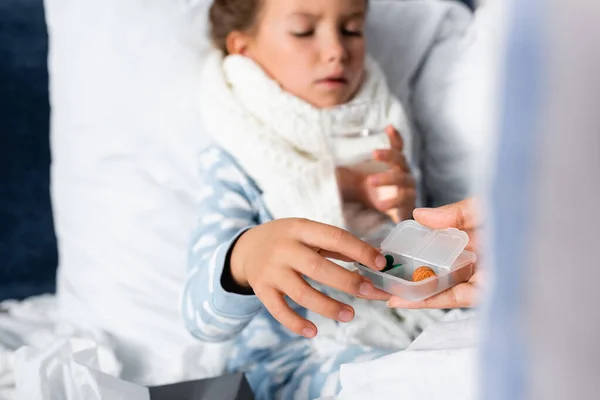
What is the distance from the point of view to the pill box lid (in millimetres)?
533

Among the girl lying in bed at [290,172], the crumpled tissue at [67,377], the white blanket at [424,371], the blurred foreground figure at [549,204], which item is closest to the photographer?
the blurred foreground figure at [549,204]

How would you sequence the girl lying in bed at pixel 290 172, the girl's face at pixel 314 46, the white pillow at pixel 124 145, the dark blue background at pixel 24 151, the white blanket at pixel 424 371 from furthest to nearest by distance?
the dark blue background at pixel 24 151, the white pillow at pixel 124 145, the girl's face at pixel 314 46, the girl lying in bed at pixel 290 172, the white blanket at pixel 424 371

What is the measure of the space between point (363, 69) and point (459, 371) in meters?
0.52

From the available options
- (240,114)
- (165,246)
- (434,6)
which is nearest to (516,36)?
(240,114)

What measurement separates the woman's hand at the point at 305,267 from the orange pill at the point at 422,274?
0.09ft

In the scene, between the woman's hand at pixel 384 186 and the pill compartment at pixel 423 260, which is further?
the woman's hand at pixel 384 186

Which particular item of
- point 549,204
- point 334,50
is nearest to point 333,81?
point 334,50

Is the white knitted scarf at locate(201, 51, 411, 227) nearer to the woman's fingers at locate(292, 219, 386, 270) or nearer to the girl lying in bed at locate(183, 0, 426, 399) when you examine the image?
the girl lying in bed at locate(183, 0, 426, 399)

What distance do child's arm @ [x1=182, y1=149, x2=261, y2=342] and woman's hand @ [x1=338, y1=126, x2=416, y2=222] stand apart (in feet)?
0.40

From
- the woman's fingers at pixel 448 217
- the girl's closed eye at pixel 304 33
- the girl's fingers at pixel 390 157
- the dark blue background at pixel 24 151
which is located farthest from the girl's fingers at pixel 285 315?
the dark blue background at pixel 24 151

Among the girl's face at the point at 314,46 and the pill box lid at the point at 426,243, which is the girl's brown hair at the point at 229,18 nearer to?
the girl's face at the point at 314,46

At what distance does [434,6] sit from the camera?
1.05 m

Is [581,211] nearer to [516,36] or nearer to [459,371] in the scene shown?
[516,36]

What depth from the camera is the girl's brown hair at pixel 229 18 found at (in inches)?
35.0
